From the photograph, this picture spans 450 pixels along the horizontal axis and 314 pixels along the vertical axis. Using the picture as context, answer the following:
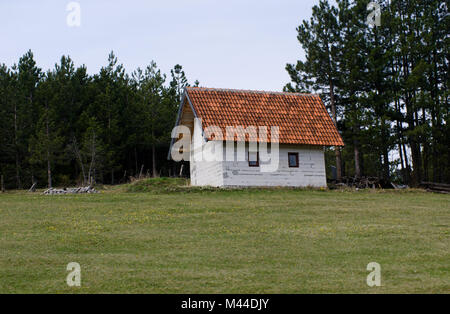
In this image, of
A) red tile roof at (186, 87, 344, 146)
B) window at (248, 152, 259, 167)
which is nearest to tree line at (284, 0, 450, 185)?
red tile roof at (186, 87, 344, 146)

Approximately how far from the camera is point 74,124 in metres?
50.6

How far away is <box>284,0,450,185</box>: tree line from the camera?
38.9 meters

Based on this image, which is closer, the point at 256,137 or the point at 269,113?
the point at 256,137

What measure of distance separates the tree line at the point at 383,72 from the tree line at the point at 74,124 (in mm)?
16258

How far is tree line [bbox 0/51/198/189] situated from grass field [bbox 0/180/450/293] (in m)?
21.2

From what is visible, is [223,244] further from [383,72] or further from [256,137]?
[383,72]

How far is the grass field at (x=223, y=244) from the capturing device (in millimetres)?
11289

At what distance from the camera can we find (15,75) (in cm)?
5300

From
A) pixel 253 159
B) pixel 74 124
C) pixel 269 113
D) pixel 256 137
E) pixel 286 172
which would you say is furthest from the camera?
pixel 74 124

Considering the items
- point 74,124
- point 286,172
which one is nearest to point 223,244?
point 286,172

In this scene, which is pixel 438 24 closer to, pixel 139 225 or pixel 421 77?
pixel 421 77

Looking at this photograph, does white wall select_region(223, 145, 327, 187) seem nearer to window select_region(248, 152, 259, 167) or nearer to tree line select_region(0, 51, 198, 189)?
window select_region(248, 152, 259, 167)

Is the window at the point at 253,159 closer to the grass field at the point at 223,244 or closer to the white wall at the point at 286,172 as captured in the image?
the white wall at the point at 286,172

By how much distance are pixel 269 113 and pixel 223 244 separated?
19388mm
